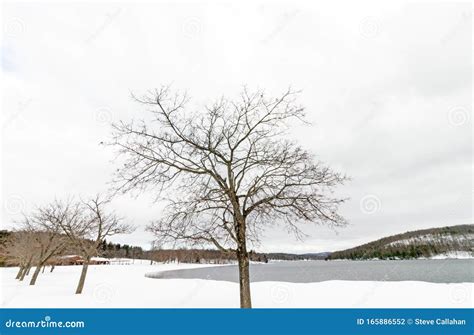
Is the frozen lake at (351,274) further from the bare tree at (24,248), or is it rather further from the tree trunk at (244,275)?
the tree trunk at (244,275)

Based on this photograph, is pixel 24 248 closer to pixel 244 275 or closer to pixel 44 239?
pixel 44 239

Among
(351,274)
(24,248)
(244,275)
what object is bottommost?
(244,275)

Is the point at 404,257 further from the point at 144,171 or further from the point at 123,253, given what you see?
the point at 144,171

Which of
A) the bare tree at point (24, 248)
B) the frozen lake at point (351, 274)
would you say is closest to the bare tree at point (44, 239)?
the bare tree at point (24, 248)

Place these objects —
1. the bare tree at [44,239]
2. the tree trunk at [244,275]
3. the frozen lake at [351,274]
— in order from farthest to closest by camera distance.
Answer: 1. the frozen lake at [351,274]
2. the bare tree at [44,239]
3. the tree trunk at [244,275]

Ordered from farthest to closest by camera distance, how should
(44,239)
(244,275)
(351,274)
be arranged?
(351,274) < (44,239) < (244,275)

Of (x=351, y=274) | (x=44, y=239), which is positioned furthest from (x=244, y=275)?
(x=351, y=274)

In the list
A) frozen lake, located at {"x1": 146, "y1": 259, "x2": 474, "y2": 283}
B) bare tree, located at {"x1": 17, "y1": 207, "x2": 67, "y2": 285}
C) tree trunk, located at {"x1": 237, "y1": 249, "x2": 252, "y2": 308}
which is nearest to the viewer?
tree trunk, located at {"x1": 237, "y1": 249, "x2": 252, "y2": 308}

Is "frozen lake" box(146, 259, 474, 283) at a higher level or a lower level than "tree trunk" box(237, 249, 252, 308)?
higher

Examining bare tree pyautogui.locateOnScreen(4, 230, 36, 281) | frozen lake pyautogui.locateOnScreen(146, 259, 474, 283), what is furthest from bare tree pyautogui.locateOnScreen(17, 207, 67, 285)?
frozen lake pyautogui.locateOnScreen(146, 259, 474, 283)

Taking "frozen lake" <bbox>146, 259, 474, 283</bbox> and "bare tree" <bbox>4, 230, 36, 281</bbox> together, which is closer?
"bare tree" <bbox>4, 230, 36, 281</bbox>

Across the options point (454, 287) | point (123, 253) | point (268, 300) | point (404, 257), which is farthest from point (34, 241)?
point (404, 257)

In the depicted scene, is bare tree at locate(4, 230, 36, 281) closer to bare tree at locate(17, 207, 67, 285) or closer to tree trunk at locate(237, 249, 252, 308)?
bare tree at locate(17, 207, 67, 285)

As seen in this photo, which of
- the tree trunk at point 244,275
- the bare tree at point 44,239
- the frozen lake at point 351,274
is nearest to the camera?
the tree trunk at point 244,275
